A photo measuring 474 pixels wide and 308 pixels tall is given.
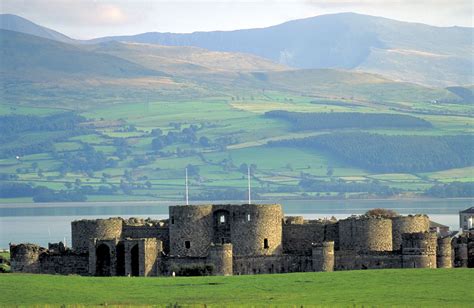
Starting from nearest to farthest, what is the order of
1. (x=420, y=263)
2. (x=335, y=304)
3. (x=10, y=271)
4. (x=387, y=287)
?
(x=335, y=304), (x=387, y=287), (x=420, y=263), (x=10, y=271)

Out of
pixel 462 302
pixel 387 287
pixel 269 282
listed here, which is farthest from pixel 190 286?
pixel 462 302

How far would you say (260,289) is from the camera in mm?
65750

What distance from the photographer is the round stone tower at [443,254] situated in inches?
2867

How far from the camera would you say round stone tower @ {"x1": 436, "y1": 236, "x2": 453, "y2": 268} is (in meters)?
72.8

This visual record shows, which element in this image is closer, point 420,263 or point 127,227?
point 420,263

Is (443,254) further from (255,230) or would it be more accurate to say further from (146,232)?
(146,232)

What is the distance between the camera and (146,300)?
204 ft

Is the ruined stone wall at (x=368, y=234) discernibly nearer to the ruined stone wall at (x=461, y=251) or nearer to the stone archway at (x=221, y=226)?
the ruined stone wall at (x=461, y=251)

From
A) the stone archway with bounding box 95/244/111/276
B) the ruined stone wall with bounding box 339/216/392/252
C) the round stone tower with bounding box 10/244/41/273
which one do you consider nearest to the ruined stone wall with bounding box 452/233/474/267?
the ruined stone wall with bounding box 339/216/392/252

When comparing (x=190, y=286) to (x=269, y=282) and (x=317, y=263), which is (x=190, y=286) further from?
(x=317, y=263)

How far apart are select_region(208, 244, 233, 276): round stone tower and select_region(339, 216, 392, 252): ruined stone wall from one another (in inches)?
211

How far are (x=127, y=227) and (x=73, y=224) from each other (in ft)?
8.24

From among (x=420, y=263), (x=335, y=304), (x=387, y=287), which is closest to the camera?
(x=335, y=304)

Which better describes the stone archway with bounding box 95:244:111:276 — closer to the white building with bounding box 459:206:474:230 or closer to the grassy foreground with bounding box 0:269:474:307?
the grassy foreground with bounding box 0:269:474:307
